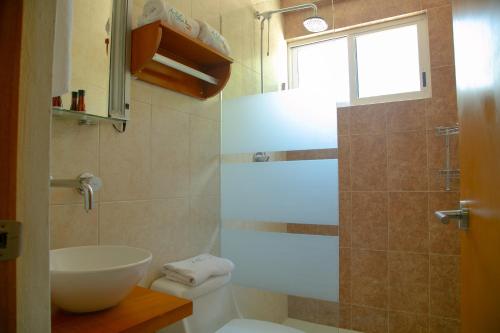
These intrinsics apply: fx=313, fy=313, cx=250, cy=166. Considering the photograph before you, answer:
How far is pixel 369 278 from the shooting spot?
7.83 ft

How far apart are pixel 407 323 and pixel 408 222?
726 mm

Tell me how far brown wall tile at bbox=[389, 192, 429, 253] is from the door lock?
2353 millimetres

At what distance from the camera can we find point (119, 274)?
88 cm

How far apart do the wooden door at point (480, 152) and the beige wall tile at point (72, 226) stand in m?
1.29

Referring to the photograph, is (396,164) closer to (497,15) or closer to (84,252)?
(497,15)

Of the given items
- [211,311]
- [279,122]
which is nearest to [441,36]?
[279,122]

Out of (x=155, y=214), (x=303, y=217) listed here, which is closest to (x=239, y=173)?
(x=303, y=217)

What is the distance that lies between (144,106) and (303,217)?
1037mm

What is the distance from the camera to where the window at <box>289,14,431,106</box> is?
7.80ft

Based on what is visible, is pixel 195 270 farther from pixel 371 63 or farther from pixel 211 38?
pixel 371 63

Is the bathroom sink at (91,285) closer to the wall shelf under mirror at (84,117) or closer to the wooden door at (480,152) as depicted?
the wall shelf under mirror at (84,117)

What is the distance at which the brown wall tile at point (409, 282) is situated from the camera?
2.22m

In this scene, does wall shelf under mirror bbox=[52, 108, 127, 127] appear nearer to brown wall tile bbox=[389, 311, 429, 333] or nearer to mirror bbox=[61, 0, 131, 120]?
mirror bbox=[61, 0, 131, 120]

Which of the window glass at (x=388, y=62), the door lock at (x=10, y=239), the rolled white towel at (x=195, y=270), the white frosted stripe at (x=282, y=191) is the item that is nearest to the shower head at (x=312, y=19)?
the window glass at (x=388, y=62)
